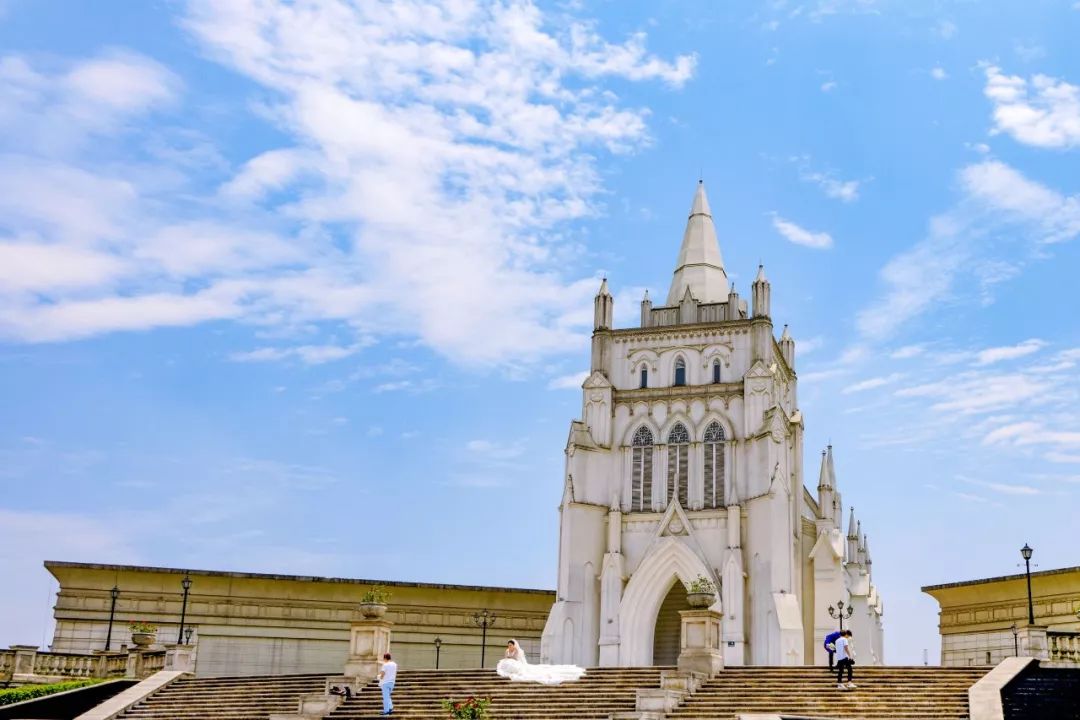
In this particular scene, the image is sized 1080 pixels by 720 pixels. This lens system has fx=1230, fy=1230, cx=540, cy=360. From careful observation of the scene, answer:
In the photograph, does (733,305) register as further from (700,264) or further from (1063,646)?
(1063,646)

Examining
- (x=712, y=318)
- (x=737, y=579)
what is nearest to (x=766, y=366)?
(x=712, y=318)

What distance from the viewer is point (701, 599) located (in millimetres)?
28906

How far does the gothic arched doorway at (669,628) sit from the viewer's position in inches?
1959

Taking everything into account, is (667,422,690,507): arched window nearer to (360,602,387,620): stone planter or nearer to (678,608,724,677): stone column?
(360,602,387,620): stone planter

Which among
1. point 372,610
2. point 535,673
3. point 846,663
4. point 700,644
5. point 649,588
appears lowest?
point 535,673

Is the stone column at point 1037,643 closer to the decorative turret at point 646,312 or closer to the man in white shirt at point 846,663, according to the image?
the man in white shirt at point 846,663

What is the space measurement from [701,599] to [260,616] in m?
26.8

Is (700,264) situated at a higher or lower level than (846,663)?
higher

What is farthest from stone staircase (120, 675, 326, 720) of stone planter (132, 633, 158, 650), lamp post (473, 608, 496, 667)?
lamp post (473, 608, 496, 667)

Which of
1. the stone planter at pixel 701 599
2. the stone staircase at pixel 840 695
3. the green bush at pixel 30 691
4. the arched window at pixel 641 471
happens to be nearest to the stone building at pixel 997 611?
the arched window at pixel 641 471

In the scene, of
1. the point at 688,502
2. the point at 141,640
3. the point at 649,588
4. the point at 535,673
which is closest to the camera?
the point at 535,673

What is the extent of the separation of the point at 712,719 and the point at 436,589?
2759cm

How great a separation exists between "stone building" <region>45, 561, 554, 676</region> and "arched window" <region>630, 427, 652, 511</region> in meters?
7.73

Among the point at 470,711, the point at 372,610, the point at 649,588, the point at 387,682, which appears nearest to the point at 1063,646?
the point at 470,711
